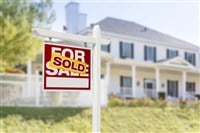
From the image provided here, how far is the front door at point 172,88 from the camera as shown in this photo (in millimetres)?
25156

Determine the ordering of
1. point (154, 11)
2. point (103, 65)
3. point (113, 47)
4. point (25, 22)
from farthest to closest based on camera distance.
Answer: point (113, 47) → point (103, 65) → point (154, 11) → point (25, 22)

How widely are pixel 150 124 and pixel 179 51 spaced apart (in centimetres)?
1473

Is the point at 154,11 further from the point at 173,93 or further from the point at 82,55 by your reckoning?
the point at 173,93

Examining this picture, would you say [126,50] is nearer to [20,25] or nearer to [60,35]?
[20,25]

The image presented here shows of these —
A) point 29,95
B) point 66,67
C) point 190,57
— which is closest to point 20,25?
point 29,95

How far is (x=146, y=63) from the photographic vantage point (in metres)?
21.9

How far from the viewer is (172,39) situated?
2680cm

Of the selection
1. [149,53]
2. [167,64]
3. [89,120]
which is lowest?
[89,120]

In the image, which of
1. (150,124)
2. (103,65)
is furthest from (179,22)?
(103,65)

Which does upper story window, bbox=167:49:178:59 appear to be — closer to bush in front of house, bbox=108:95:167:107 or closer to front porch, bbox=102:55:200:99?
front porch, bbox=102:55:200:99

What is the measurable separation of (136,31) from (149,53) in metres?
1.98

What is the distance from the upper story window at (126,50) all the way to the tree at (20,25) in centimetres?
1199

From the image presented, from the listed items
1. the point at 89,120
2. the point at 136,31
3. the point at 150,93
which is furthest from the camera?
the point at 136,31

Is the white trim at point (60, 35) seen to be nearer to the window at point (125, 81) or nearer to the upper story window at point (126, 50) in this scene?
the upper story window at point (126, 50)
